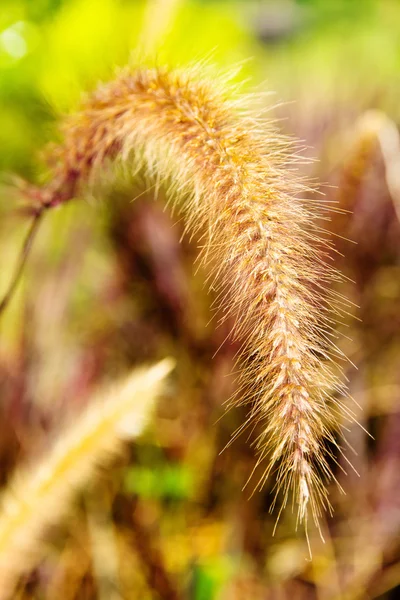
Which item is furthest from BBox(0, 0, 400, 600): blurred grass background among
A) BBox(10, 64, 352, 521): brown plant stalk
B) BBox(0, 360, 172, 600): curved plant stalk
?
BBox(0, 360, 172, 600): curved plant stalk

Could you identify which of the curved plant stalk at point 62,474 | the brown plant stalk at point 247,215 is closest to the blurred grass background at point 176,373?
the brown plant stalk at point 247,215

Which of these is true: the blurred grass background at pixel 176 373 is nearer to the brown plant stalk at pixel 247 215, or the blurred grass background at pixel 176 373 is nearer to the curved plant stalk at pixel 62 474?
the brown plant stalk at pixel 247 215

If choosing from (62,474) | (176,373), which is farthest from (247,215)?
(176,373)

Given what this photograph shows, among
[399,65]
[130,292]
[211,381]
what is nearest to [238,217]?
[211,381]

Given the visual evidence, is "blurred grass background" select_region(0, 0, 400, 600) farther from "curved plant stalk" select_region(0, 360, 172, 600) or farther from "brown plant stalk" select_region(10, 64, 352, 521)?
"curved plant stalk" select_region(0, 360, 172, 600)

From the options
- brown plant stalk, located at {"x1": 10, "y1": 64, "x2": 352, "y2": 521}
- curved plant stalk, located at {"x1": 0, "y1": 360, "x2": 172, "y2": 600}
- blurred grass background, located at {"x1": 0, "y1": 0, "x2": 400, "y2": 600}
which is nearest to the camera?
brown plant stalk, located at {"x1": 10, "y1": 64, "x2": 352, "y2": 521}

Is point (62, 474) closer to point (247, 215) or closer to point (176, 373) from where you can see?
point (247, 215)

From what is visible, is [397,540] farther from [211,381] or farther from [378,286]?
[378,286]
